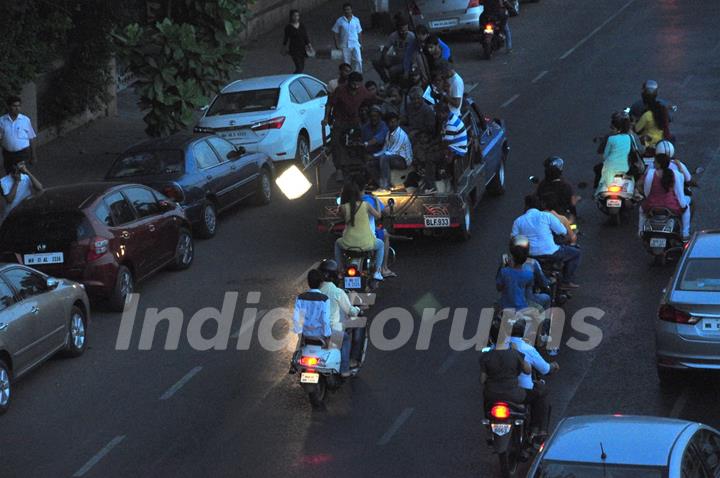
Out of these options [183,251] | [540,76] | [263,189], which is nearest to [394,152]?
[183,251]

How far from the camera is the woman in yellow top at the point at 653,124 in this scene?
21734 mm

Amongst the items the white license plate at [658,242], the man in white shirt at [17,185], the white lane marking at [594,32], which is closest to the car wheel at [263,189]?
the man in white shirt at [17,185]

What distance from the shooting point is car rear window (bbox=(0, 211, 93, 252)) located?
58.0 ft

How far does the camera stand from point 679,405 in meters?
13.4

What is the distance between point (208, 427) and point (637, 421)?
18.5ft

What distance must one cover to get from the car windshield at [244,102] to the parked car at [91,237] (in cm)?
635

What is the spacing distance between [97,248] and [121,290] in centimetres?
68

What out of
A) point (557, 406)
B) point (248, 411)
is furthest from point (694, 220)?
point (248, 411)

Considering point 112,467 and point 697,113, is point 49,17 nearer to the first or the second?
point 697,113

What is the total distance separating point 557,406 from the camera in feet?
44.8

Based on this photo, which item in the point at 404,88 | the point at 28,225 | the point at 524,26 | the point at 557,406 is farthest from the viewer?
the point at 524,26

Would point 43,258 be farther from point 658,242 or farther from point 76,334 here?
point 658,242

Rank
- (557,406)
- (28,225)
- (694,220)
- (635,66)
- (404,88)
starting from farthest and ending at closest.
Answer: (635,66), (404,88), (694,220), (28,225), (557,406)

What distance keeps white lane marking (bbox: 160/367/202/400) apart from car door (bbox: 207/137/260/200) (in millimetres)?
7343
